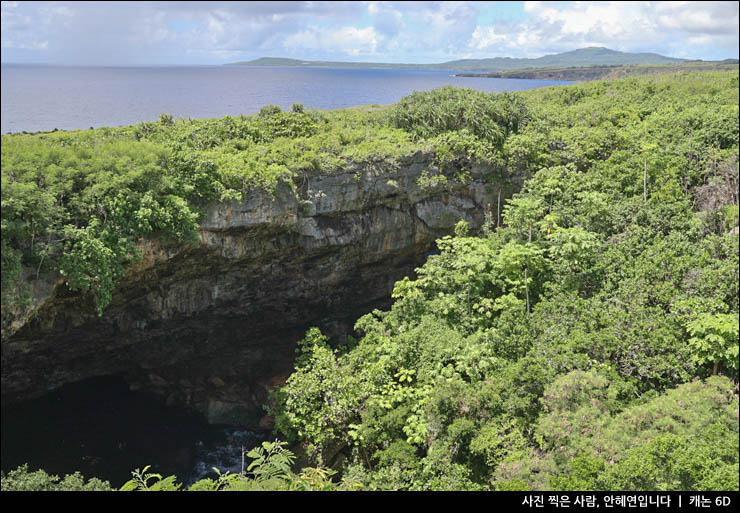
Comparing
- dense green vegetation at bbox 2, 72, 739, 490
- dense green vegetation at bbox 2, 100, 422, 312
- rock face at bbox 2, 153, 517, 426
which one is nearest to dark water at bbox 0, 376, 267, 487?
rock face at bbox 2, 153, 517, 426

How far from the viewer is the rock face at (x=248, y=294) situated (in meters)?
18.2

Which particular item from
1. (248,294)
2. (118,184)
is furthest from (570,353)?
Result: (248,294)

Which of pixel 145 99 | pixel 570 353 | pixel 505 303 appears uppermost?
pixel 145 99

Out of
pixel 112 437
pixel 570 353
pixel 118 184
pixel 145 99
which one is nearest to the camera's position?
pixel 570 353

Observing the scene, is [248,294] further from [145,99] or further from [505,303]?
[145,99]

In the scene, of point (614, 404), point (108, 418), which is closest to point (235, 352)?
point (108, 418)

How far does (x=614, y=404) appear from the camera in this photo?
11094mm

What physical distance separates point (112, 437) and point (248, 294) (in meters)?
8.67

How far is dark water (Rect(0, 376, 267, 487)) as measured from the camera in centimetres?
1977

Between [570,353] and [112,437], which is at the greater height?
[570,353]

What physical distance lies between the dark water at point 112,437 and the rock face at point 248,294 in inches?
33.8

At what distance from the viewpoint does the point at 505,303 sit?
A: 1488cm
